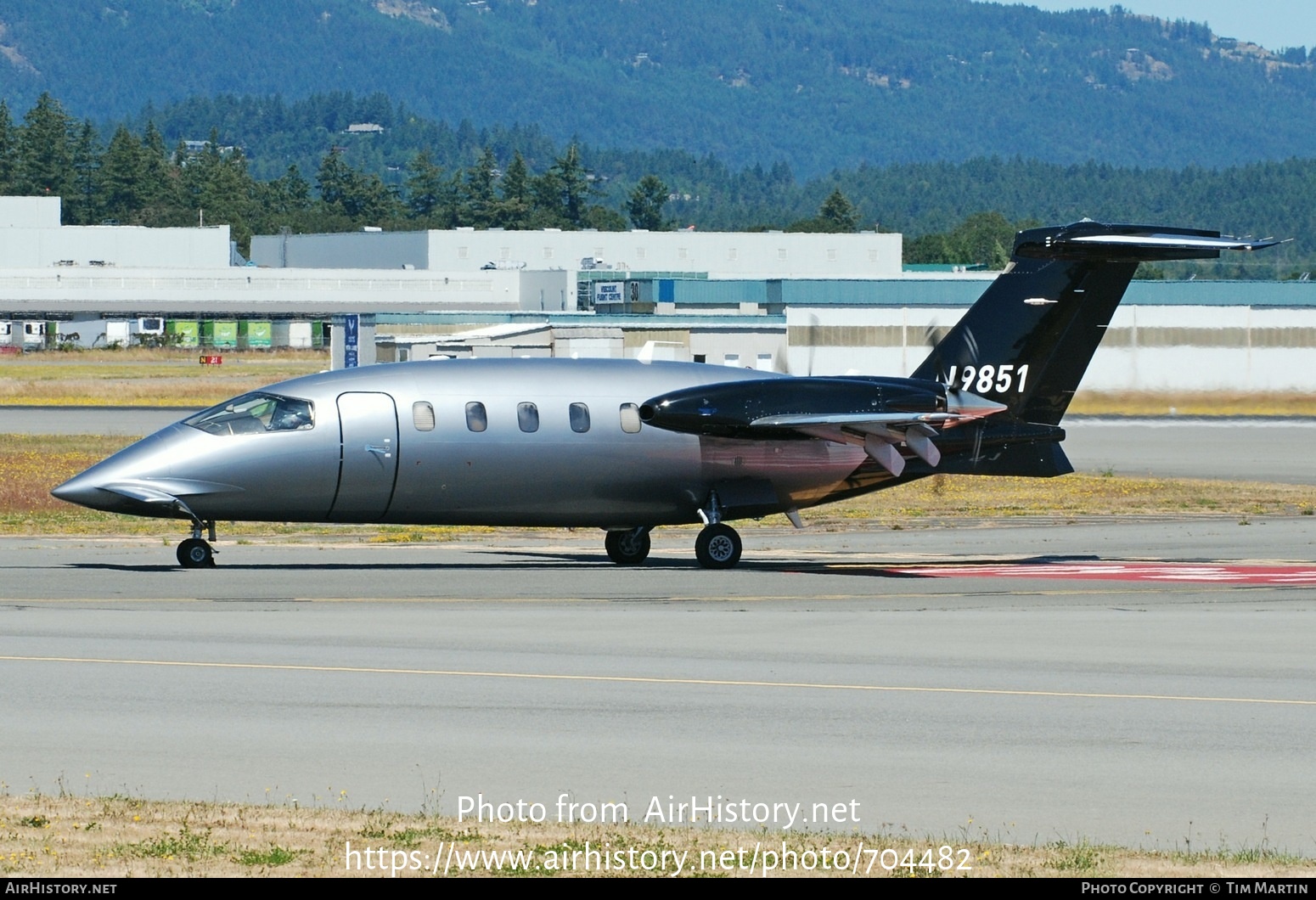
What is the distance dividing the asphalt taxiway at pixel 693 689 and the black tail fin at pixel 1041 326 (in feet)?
10.6

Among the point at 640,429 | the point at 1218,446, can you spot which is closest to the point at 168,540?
the point at 640,429

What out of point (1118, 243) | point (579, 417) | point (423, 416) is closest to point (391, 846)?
point (423, 416)

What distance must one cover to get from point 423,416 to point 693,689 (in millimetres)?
12093

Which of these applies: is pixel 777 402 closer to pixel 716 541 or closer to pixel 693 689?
pixel 716 541

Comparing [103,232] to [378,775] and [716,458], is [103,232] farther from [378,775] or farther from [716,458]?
[378,775]

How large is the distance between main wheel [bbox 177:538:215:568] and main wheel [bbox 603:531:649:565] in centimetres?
697

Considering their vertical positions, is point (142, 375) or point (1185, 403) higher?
point (1185, 403)

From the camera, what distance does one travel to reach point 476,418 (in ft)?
94.2

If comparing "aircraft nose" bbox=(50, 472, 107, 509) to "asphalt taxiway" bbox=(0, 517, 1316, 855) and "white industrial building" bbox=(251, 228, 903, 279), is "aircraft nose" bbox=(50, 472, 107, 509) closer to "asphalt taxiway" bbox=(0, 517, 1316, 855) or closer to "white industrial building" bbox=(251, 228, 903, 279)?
"asphalt taxiway" bbox=(0, 517, 1316, 855)

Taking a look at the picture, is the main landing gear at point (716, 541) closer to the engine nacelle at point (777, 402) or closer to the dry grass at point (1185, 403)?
the engine nacelle at point (777, 402)

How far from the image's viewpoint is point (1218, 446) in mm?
64125

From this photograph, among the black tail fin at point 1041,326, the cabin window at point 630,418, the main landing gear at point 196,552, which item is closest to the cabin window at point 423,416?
the cabin window at point 630,418

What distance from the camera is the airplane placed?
1094 inches
